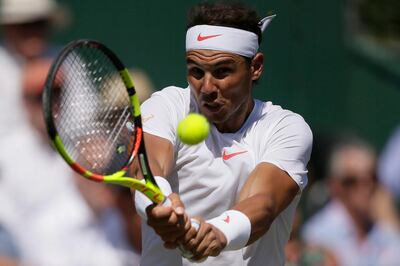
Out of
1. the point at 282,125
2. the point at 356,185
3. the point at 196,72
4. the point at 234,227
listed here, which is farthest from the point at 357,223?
the point at 234,227

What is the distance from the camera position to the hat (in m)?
6.36

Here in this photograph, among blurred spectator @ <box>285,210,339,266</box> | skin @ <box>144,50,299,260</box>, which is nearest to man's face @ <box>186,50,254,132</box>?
skin @ <box>144,50,299,260</box>

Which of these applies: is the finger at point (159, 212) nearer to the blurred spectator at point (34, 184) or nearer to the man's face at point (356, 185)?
the blurred spectator at point (34, 184)

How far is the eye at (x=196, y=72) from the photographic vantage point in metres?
4.44

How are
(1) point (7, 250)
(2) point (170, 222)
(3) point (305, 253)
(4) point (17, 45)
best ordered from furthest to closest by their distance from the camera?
(3) point (305, 253) → (4) point (17, 45) → (1) point (7, 250) → (2) point (170, 222)

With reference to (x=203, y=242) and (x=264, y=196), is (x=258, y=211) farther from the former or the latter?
(x=203, y=242)

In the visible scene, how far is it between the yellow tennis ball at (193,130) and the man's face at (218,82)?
0.37 meters

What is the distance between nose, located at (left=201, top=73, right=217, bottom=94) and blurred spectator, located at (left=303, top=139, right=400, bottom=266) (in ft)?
11.6

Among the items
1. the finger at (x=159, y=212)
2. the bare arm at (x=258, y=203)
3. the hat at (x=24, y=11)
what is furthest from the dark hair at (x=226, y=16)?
the hat at (x=24, y=11)

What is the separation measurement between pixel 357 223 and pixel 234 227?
12.8 feet

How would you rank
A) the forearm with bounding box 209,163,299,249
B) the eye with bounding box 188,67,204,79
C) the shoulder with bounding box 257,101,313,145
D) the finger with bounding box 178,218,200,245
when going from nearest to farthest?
the finger with bounding box 178,218,200,245 → the forearm with bounding box 209,163,299,249 → the eye with bounding box 188,67,204,79 → the shoulder with bounding box 257,101,313,145

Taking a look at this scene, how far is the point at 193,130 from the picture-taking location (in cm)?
399

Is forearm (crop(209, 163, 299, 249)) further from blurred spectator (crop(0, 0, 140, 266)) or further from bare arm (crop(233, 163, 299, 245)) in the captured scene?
blurred spectator (crop(0, 0, 140, 266))

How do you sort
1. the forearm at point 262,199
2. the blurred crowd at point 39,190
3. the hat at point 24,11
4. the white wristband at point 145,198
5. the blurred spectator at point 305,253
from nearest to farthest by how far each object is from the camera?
1. the white wristband at point 145,198
2. the forearm at point 262,199
3. the blurred crowd at point 39,190
4. the hat at point 24,11
5. the blurred spectator at point 305,253
